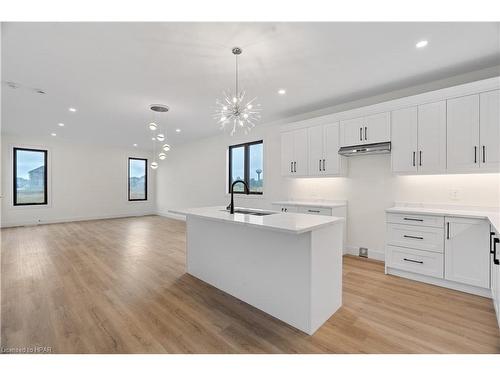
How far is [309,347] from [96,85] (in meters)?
4.28

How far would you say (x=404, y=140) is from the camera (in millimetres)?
3268

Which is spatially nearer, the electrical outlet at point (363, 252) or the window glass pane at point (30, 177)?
the electrical outlet at point (363, 252)

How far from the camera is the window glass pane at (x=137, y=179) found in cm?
927

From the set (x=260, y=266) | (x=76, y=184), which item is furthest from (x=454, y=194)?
(x=76, y=184)

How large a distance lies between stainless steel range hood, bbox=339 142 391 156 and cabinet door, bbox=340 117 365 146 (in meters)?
0.10

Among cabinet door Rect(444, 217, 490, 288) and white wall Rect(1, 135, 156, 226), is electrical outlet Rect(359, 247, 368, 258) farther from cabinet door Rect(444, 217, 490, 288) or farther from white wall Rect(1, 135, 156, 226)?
white wall Rect(1, 135, 156, 226)

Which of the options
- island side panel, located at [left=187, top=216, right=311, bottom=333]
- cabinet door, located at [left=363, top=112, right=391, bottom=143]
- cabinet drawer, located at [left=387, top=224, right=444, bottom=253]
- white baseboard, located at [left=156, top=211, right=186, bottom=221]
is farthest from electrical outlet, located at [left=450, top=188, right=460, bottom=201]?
white baseboard, located at [left=156, top=211, right=186, bottom=221]

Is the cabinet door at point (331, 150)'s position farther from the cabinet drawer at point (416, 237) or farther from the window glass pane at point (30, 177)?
the window glass pane at point (30, 177)

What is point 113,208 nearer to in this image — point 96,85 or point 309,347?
point 96,85

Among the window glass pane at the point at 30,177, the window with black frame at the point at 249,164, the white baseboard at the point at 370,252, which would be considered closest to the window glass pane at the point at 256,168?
the window with black frame at the point at 249,164

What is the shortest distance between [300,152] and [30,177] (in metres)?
8.34

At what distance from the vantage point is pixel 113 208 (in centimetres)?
872
